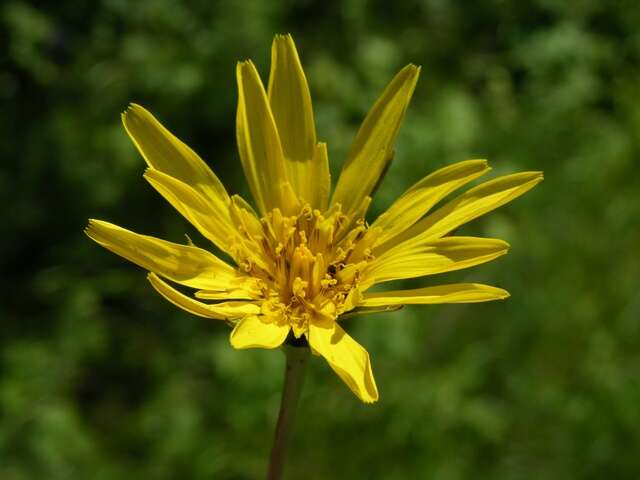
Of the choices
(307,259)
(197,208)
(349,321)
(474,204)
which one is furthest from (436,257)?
(349,321)

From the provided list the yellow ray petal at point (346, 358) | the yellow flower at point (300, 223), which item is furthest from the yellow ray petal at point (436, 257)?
the yellow ray petal at point (346, 358)

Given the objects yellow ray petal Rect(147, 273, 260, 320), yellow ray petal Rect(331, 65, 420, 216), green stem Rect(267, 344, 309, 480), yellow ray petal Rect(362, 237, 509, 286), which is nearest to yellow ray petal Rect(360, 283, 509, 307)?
yellow ray petal Rect(362, 237, 509, 286)

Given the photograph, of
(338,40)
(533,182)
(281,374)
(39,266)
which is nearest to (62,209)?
(39,266)

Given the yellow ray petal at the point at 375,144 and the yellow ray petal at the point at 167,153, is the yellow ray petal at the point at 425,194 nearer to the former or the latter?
the yellow ray petal at the point at 375,144

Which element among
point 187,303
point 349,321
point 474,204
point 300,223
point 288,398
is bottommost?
point 349,321

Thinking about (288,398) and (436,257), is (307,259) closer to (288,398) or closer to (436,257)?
(436,257)
